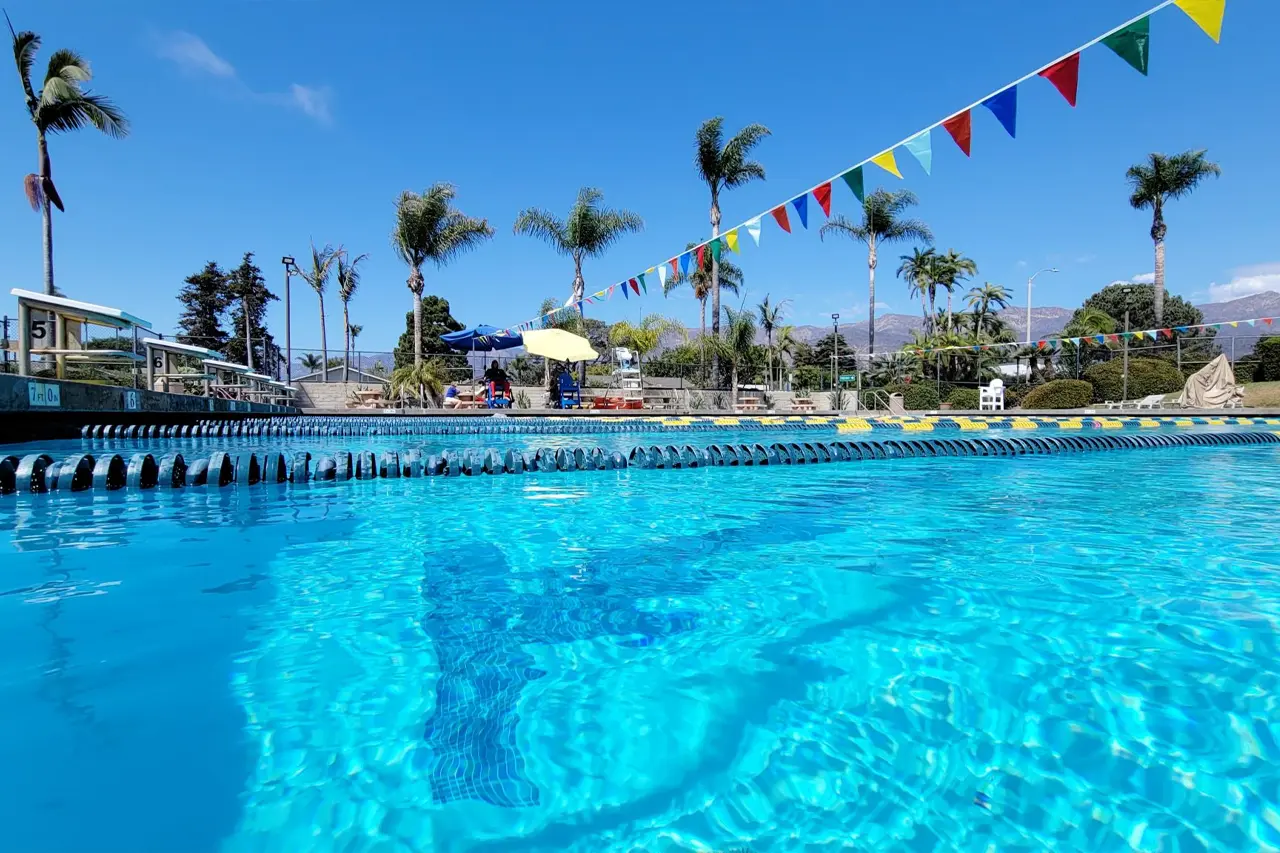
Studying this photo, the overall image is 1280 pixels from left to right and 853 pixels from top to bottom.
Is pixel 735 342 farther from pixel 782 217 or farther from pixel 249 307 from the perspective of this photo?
pixel 249 307

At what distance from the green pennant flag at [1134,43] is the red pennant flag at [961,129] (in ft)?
4.28

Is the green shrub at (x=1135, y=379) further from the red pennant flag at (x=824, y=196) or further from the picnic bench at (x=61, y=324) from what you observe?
the picnic bench at (x=61, y=324)

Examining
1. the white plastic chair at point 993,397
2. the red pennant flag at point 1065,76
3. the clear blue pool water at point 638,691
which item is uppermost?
the red pennant flag at point 1065,76

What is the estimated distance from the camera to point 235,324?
40406mm

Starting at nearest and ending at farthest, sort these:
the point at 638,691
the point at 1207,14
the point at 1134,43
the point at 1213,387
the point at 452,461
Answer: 1. the point at 638,691
2. the point at 1207,14
3. the point at 1134,43
4. the point at 452,461
5. the point at 1213,387

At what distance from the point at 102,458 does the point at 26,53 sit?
1728cm

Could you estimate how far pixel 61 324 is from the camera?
8797 millimetres

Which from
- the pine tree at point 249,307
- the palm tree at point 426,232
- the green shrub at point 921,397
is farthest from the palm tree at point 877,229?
the pine tree at point 249,307

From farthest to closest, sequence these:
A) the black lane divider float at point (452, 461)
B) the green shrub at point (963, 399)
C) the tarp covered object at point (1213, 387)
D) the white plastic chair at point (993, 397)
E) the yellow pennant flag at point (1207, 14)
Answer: the green shrub at point (963, 399) < the white plastic chair at point (993, 397) < the tarp covered object at point (1213, 387) < the black lane divider float at point (452, 461) < the yellow pennant flag at point (1207, 14)

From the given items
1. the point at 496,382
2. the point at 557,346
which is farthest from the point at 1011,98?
the point at 496,382

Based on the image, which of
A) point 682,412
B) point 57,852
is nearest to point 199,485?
point 57,852

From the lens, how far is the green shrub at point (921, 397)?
27.5 m

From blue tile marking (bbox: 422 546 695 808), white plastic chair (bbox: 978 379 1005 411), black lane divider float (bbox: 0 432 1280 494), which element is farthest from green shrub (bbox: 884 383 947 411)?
blue tile marking (bbox: 422 546 695 808)

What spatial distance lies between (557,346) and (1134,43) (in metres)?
14.8
